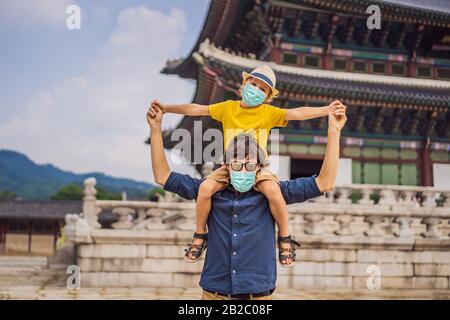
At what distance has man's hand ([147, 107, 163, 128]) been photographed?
9.70 feet

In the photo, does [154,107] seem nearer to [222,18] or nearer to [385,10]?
[385,10]

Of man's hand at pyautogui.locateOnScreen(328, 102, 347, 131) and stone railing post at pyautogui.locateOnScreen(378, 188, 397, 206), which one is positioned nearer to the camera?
man's hand at pyautogui.locateOnScreen(328, 102, 347, 131)

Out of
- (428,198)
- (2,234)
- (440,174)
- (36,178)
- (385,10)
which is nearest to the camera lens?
(428,198)

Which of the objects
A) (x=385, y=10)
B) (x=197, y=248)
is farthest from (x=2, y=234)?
(x=197, y=248)

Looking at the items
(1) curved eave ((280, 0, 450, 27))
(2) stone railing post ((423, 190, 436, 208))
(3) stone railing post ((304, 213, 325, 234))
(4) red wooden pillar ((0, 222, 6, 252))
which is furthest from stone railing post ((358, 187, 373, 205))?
(4) red wooden pillar ((0, 222, 6, 252))

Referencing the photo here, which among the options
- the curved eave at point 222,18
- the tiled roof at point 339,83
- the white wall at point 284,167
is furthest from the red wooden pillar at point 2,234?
the tiled roof at point 339,83

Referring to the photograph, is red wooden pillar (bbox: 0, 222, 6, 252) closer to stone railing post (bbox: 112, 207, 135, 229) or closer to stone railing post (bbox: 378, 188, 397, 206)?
stone railing post (bbox: 112, 207, 135, 229)

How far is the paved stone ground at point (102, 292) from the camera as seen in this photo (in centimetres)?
875

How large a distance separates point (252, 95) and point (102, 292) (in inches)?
279

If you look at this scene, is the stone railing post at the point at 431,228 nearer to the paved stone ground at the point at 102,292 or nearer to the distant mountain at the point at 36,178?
the paved stone ground at the point at 102,292

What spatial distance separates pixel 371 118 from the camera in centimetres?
1557

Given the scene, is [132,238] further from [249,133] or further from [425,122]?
[425,122]

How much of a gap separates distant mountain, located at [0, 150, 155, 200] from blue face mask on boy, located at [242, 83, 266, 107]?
356ft

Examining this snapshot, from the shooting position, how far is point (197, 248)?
302 centimetres
